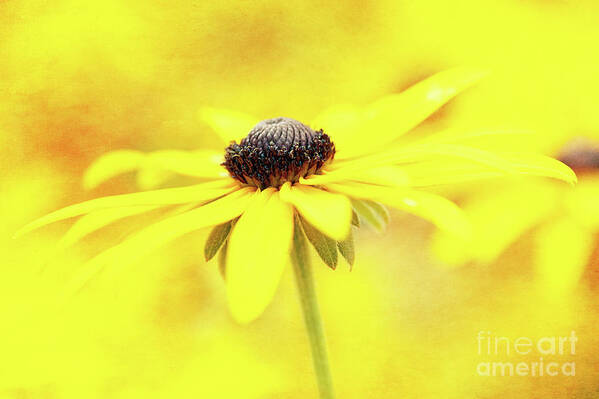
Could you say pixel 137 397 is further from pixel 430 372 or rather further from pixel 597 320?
pixel 597 320


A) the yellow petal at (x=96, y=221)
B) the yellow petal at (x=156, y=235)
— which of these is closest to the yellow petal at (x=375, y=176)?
the yellow petal at (x=156, y=235)

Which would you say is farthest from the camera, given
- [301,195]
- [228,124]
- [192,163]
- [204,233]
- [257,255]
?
[204,233]

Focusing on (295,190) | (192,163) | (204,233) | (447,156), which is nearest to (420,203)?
(447,156)

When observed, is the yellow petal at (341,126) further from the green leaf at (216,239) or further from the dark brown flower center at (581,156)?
the dark brown flower center at (581,156)

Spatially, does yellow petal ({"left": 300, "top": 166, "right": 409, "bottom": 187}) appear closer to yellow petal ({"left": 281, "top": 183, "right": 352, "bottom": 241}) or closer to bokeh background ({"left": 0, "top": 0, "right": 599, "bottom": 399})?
yellow petal ({"left": 281, "top": 183, "right": 352, "bottom": 241})

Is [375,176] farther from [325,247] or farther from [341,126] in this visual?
[341,126]
